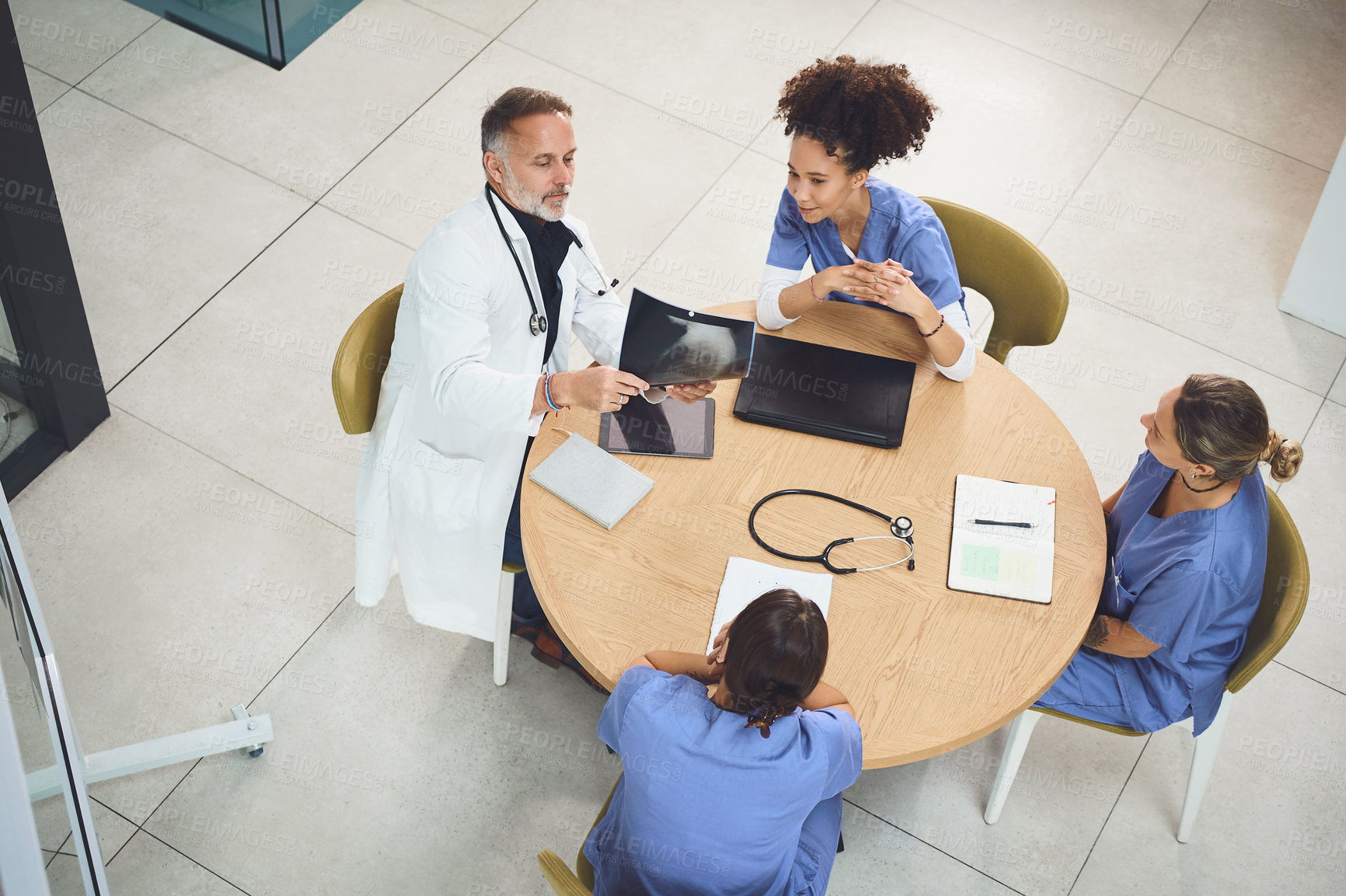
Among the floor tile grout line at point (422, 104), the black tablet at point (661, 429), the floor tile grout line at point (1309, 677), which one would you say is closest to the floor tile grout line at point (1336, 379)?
the floor tile grout line at point (1309, 677)

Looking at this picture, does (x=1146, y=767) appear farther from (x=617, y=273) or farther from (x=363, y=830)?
(x=617, y=273)

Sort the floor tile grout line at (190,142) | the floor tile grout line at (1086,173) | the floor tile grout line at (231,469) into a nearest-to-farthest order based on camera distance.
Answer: the floor tile grout line at (231,469)
the floor tile grout line at (190,142)
the floor tile grout line at (1086,173)

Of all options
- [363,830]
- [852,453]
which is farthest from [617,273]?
[363,830]

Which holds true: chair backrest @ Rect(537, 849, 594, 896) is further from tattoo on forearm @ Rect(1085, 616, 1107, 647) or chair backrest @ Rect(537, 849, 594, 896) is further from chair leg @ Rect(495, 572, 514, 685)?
tattoo on forearm @ Rect(1085, 616, 1107, 647)

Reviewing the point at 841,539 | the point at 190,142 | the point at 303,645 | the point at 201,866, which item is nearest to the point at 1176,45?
the point at 841,539

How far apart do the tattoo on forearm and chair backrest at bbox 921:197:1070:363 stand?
29.9 inches

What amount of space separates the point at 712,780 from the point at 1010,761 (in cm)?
118

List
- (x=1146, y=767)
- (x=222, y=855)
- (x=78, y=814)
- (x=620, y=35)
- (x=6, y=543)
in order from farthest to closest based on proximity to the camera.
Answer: (x=620, y=35) < (x=1146, y=767) < (x=222, y=855) < (x=6, y=543) < (x=78, y=814)

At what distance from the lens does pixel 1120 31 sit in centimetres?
486

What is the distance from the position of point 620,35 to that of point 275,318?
1.89 meters

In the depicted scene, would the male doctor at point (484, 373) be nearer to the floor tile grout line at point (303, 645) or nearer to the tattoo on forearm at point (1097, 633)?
the floor tile grout line at point (303, 645)

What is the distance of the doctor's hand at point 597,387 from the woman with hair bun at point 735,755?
1.97ft

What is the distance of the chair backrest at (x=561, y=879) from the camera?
1751 mm

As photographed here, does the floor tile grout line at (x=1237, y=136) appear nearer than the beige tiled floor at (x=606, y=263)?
No
